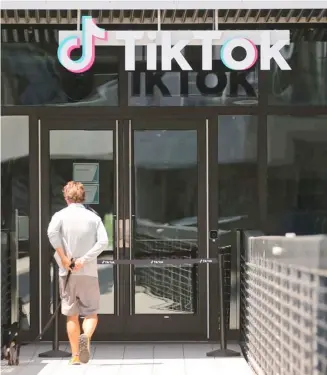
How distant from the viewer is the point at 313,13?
7289mm

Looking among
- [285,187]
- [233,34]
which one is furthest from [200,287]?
[233,34]

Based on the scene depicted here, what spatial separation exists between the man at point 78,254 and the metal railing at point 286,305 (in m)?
1.37

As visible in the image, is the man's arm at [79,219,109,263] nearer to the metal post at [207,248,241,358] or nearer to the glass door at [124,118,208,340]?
the metal post at [207,248,241,358]

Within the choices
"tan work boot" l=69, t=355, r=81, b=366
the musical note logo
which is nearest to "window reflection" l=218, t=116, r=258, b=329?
the musical note logo

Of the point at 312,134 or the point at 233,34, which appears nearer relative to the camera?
the point at 233,34

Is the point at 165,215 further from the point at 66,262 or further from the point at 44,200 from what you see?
the point at 66,262

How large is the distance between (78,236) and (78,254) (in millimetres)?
154

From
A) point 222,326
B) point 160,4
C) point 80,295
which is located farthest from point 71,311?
point 160,4

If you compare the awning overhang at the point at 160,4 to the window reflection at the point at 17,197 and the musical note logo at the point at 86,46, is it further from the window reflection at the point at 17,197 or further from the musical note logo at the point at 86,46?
the window reflection at the point at 17,197

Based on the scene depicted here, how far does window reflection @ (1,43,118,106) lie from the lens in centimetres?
766

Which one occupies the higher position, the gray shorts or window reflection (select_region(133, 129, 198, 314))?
window reflection (select_region(133, 129, 198, 314))

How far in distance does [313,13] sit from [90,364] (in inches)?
158

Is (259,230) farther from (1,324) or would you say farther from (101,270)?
(1,324)

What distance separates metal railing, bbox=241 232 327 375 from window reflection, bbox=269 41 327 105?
176cm
